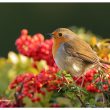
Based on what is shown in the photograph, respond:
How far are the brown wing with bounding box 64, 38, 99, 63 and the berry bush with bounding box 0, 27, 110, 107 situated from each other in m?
0.09

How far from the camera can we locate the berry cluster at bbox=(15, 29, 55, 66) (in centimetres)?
368

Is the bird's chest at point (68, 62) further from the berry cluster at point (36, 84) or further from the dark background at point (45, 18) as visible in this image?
the dark background at point (45, 18)

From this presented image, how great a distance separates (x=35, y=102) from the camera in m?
3.12

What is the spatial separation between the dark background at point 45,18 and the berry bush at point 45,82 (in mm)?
3378

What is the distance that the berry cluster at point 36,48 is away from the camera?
145 inches

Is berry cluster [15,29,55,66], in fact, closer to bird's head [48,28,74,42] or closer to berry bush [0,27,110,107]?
berry bush [0,27,110,107]

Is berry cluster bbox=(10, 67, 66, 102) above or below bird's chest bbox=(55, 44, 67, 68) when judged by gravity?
below

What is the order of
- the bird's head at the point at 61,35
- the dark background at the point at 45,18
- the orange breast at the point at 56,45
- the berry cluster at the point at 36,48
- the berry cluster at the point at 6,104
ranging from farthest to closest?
the dark background at the point at 45,18, the berry cluster at the point at 36,48, the bird's head at the point at 61,35, the orange breast at the point at 56,45, the berry cluster at the point at 6,104

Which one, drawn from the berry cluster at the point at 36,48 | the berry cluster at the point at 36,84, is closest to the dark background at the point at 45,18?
the berry cluster at the point at 36,48

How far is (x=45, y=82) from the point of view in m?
3.07

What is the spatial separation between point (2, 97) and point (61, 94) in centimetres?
33

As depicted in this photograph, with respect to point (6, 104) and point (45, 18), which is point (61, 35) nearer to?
point (6, 104)

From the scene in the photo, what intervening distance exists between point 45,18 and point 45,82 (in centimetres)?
472

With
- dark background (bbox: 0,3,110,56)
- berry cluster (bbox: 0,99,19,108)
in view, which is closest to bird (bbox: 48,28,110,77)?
berry cluster (bbox: 0,99,19,108)
